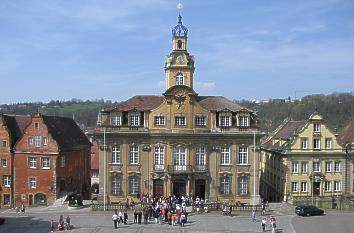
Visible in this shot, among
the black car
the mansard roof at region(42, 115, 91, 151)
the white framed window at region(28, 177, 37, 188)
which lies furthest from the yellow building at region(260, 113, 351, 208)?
the white framed window at region(28, 177, 37, 188)

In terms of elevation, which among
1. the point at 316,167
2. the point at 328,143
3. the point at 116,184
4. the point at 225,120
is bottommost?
the point at 116,184

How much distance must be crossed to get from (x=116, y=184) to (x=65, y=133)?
46.0ft

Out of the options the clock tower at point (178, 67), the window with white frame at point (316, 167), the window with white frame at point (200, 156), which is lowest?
the window with white frame at point (316, 167)

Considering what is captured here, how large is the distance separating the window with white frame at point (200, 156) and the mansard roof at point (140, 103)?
718cm

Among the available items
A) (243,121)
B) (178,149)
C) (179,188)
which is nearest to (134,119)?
(178,149)

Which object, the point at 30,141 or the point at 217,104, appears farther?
the point at 30,141

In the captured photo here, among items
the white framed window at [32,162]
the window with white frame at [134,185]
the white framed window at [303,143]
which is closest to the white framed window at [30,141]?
the white framed window at [32,162]

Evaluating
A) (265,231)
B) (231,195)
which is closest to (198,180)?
(231,195)

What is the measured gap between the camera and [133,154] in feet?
189

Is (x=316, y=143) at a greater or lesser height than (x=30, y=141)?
lesser

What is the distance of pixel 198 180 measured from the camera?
57.6m

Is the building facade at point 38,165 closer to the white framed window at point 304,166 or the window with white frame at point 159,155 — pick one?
the window with white frame at point 159,155

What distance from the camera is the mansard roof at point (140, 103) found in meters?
57.7

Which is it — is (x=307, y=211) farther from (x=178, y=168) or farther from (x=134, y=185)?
(x=134, y=185)
